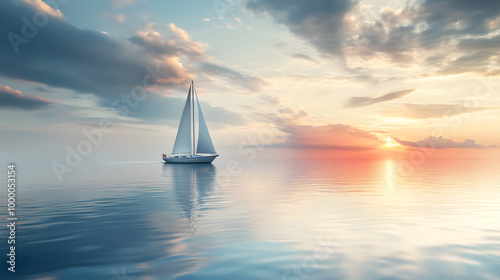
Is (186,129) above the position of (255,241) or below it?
above

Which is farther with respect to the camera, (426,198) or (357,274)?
(426,198)

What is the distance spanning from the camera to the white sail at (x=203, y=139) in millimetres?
90250

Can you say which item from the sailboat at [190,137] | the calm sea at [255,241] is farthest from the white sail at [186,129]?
the calm sea at [255,241]

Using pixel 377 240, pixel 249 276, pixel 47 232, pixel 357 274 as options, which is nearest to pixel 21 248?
pixel 47 232

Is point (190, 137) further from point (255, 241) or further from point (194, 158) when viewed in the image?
point (255, 241)

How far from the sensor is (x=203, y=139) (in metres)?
90.9

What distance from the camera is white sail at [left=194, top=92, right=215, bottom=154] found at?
90250 millimetres

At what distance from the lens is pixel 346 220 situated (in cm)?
1825

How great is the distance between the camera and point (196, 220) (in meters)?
18.1

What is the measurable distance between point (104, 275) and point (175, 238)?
4557mm

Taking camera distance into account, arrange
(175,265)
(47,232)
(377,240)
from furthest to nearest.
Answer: (47,232) < (377,240) < (175,265)

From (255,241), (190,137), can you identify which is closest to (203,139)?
(190,137)

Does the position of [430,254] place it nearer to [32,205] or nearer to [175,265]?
[175,265]

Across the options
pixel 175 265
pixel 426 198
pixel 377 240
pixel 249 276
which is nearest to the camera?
pixel 249 276
